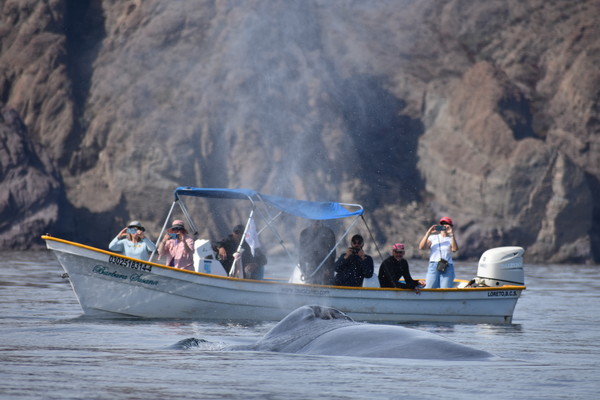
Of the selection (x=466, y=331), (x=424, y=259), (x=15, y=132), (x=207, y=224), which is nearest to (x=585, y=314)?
(x=466, y=331)

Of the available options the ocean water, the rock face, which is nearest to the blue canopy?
the ocean water

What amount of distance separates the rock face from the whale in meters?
53.4

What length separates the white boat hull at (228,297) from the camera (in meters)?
19.8

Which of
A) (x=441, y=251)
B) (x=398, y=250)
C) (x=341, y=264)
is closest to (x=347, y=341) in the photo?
(x=398, y=250)

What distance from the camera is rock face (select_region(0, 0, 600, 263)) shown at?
219 ft

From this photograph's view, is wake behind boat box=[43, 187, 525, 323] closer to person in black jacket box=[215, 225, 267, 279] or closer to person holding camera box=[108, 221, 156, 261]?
person holding camera box=[108, 221, 156, 261]

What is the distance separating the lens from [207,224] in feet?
225

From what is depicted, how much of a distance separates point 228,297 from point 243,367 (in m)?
8.63

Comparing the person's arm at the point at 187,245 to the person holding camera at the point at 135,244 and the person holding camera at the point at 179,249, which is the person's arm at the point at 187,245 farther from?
the person holding camera at the point at 135,244

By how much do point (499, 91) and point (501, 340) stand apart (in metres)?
54.5

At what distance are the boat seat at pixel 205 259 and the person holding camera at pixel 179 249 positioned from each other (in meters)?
0.14

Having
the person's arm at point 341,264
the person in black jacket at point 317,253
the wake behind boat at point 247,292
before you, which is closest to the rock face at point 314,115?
the wake behind boat at point 247,292

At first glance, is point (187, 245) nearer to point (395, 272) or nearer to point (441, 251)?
point (395, 272)

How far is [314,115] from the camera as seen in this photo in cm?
7262
